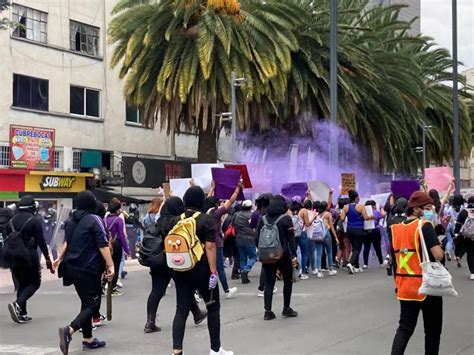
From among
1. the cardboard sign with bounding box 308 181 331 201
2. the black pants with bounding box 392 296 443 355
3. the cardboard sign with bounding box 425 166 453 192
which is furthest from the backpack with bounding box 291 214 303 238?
the black pants with bounding box 392 296 443 355

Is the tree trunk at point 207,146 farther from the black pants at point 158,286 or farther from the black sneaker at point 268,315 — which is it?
the black pants at point 158,286

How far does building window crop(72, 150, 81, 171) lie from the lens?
30.6m

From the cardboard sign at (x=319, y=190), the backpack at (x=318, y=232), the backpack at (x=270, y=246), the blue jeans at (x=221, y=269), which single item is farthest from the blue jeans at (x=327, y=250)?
the backpack at (x=270, y=246)

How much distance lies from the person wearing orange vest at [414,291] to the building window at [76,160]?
85.5 feet

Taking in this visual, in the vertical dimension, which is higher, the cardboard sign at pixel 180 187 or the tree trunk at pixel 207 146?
the tree trunk at pixel 207 146

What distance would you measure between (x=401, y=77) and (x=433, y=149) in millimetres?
9701

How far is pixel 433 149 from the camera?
116 feet

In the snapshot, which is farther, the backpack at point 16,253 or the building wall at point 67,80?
the building wall at point 67,80

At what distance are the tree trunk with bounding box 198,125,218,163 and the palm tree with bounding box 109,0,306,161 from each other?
3.72ft

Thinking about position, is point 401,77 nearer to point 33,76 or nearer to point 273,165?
point 273,165

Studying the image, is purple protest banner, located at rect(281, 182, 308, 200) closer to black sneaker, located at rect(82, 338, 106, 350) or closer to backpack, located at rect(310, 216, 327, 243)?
backpack, located at rect(310, 216, 327, 243)

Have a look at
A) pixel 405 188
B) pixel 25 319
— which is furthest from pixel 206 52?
pixel 25 319

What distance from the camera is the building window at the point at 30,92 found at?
28.1 metres

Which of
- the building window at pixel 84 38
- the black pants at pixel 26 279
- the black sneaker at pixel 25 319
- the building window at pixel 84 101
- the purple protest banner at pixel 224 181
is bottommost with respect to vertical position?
the black sneaker at pixel 25 319
